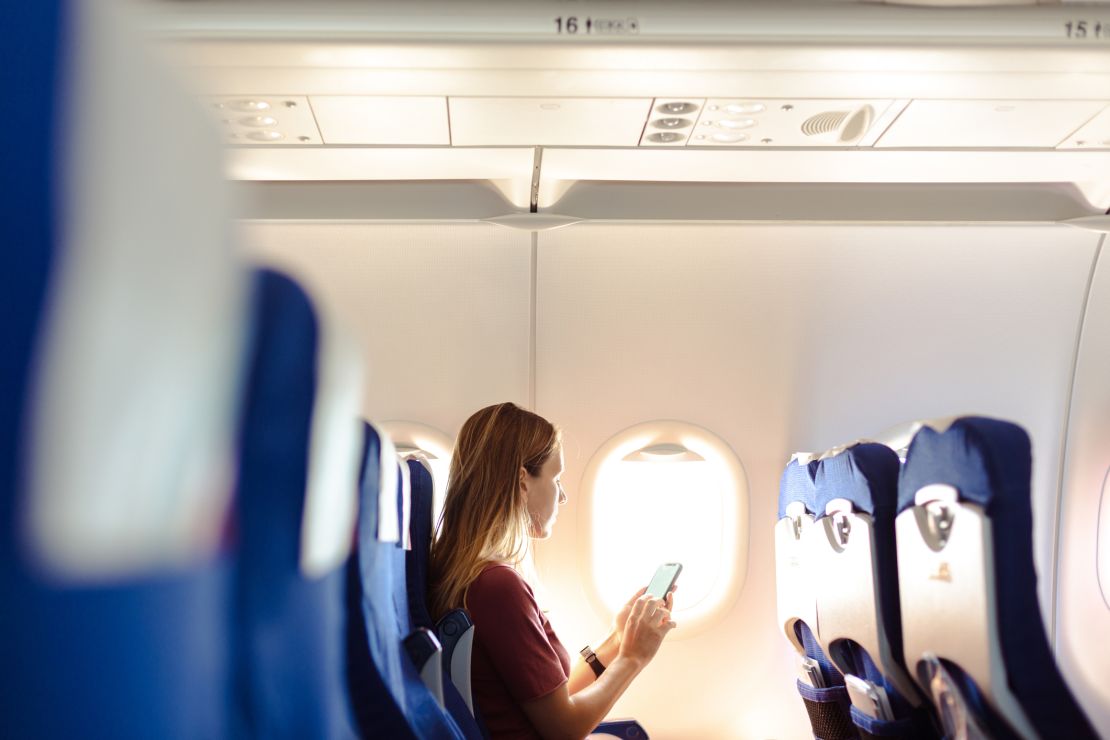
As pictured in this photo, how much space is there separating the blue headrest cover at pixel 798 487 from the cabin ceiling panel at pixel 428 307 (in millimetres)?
1069

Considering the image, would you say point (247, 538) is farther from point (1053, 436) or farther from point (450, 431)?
point (1053, 436)

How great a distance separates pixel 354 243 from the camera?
4.03 metres

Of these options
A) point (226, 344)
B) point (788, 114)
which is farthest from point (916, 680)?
point (226, 344)

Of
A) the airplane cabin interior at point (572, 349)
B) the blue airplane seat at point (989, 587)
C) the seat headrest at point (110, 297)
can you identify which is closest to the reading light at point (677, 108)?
the airplane cabin interior at point (572, 349)

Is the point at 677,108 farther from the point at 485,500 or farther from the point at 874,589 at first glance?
the point at 874,589

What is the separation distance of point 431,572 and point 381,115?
1285 millimetres

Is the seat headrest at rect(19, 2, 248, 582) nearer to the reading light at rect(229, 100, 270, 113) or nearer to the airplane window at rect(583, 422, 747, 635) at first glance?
the reading light at rect(229, 100, 270, 113)

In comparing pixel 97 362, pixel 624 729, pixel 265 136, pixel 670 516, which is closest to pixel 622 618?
pixel 624 729

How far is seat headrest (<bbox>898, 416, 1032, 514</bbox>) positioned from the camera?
1.63 m

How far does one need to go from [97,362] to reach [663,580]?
10.4 feet

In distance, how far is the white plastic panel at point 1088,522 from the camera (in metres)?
4.32

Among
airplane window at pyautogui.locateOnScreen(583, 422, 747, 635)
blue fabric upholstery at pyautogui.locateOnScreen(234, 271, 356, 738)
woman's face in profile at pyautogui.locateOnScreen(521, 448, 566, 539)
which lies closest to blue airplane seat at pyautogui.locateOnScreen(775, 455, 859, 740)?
airplane window at pyautogui.locateOnScreen(583, 422, 747, 635)

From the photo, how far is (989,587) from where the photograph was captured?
1657 mm

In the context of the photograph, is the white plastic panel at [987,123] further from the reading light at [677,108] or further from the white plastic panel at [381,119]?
the white plastic panel at [381,119]
